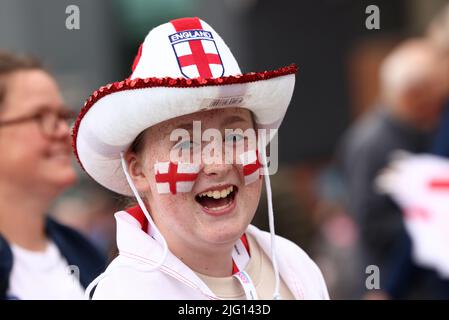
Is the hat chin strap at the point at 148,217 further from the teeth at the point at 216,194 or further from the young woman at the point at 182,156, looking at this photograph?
the teeth at the point at 216,194

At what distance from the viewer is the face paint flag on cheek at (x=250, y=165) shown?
2172 mm

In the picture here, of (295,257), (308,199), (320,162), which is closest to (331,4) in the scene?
(320,162)

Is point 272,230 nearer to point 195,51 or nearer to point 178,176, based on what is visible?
point 178,176

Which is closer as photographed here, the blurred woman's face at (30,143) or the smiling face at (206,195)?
the smiling face at (206,195)

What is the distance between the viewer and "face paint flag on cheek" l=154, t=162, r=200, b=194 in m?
2.12

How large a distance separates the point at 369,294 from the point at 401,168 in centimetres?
74

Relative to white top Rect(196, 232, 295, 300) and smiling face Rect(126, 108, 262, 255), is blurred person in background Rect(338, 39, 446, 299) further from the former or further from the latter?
smiling face Rect(126, 108, 262, 255)

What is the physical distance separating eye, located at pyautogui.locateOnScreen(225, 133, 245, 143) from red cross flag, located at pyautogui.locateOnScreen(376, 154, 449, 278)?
2635mm

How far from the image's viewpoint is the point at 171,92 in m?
2.01

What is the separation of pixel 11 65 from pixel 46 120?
0.81 feet

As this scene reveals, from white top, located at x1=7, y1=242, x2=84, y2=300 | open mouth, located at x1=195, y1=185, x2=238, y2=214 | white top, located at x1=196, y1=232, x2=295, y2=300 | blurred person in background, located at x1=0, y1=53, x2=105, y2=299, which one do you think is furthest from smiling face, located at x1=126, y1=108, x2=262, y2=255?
blurred person in background, located at x1=0, y1=53, x2=105, y2=299

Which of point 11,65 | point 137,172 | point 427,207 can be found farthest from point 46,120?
point 427,207

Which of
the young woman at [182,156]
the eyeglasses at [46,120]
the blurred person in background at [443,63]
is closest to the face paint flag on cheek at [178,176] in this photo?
the young woman at [182,156]
